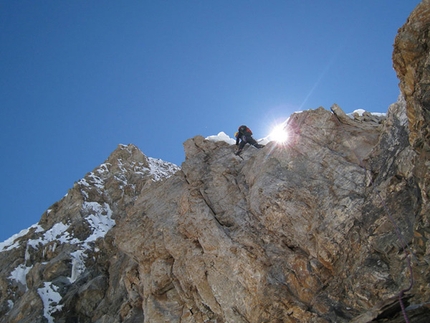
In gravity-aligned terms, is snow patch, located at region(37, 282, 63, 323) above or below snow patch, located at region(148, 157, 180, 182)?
below

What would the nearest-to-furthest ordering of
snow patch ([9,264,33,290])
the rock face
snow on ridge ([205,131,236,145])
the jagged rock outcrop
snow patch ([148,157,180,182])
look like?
the rock face → snow on ridge ([205,131,236,145]) → the jagged rock outcrop → snow patch ([9,264,33,290]) → snow patch ([148,157,180,182])

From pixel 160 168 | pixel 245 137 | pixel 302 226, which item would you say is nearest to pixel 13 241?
pixel 160 168

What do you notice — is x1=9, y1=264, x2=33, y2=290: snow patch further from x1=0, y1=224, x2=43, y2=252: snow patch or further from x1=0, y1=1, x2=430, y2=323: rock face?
x1=0, y1=1, x2=430, y2=323: rock face

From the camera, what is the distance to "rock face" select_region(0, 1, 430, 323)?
31.8 feet

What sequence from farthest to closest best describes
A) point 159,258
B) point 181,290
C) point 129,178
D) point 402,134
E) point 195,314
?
point 129,178 → point 159,258 → point 181,290 → point 195,314 → point 402,134

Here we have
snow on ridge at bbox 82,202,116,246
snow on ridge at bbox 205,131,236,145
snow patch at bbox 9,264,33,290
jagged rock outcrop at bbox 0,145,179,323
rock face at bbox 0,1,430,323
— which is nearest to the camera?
rock face at bbox 0,1,430,323

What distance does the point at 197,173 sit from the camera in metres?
22.1

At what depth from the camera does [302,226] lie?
566 inches

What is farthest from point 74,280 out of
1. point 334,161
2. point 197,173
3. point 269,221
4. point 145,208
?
point 334,161

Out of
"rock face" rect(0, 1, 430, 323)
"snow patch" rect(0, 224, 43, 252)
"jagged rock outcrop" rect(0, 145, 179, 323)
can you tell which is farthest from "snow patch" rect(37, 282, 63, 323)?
"snow patch" rect(0, 224, 43, 252)

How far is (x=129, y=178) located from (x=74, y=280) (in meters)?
19.6

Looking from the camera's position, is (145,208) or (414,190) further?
(145,208)

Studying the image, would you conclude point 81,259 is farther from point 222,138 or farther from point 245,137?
point 245,137

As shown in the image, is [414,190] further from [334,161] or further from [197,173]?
[197,173]
